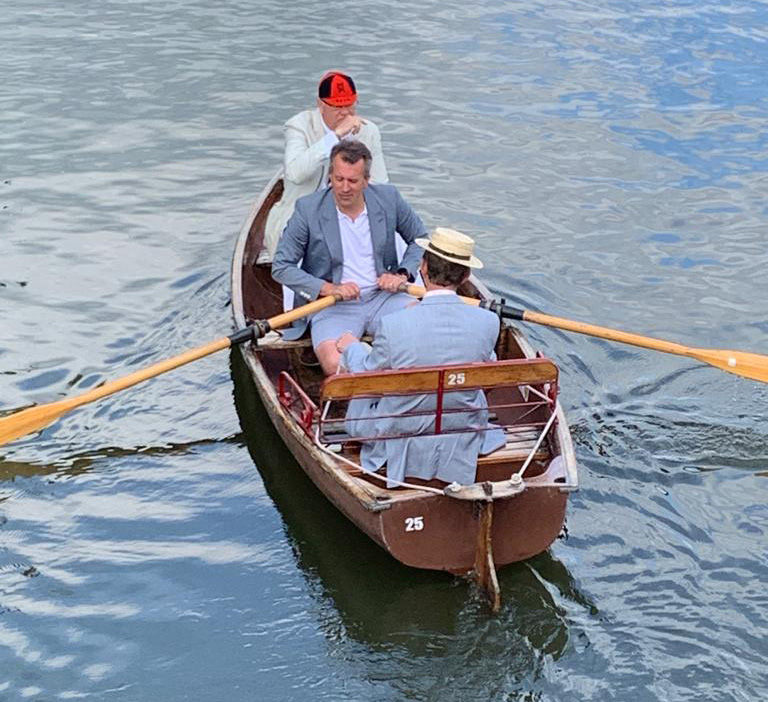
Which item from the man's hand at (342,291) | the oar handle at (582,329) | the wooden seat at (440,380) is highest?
the man's hand at (342,291)

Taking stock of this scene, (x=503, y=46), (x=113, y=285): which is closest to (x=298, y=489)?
(x=113, y=285)

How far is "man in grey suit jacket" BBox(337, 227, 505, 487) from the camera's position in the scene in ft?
23.9

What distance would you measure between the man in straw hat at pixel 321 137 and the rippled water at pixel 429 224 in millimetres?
1781

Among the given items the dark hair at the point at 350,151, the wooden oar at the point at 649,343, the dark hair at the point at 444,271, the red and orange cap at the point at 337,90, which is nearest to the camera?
the dark hair at the point at 444,271

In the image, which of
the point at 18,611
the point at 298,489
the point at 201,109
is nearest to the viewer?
the point at 18,611

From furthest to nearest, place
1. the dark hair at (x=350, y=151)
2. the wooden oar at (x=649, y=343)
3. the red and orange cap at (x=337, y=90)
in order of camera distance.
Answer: the red and orange cap at (x=337, y=90), the wooden oar at (x=649, y=343), the dark hair at (x=350, y=151)

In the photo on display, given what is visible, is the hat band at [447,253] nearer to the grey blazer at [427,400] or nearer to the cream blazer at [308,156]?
the grey blazer at [427,400]

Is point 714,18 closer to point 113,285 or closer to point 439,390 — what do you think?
point 113,285

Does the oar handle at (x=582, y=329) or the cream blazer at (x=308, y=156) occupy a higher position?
the cream blazer at (x=308, y=156)

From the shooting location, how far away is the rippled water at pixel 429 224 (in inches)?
288

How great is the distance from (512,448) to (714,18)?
15504 mm

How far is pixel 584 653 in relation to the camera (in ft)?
23.6

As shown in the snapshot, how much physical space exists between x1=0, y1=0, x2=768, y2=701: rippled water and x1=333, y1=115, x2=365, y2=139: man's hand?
2.44 meters

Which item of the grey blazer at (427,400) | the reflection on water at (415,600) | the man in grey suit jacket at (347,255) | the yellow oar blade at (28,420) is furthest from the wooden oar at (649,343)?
the yellow oar blade at (28,420)
